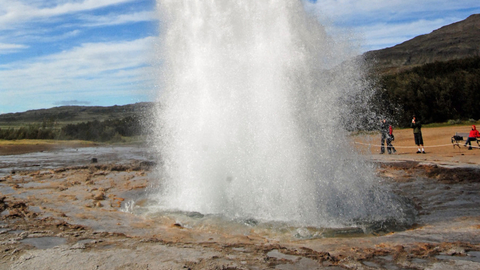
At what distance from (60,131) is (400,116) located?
36.2 m

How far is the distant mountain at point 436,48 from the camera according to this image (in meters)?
72.5

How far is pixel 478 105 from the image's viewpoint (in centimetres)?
2577

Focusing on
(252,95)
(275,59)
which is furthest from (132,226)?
(275,59)

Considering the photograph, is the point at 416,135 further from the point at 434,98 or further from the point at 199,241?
the point at 199,241

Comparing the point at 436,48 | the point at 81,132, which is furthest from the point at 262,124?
the point at 436,48

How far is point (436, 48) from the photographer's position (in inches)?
3164

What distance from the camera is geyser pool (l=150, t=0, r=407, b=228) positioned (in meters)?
6.71

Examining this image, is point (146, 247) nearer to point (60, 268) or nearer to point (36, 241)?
point (60, 268)

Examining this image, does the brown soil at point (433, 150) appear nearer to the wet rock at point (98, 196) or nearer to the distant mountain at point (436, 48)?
the wet rock at point (98, 196)

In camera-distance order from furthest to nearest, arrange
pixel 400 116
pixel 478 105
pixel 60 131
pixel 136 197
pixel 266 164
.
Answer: pixel 60 131
pixel 400 116
pixel 478 105
pixel 136 197
pixel 266 164

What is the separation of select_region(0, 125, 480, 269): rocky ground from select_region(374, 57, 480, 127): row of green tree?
2113 cm

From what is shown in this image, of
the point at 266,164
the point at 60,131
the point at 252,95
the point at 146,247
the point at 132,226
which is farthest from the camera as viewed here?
the point at 60,131

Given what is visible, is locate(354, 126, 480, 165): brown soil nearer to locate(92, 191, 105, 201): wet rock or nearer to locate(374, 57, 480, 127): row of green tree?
locate(374, 57, 480, 127): row of green tree

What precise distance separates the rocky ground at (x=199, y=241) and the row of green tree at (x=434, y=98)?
2113 cm
